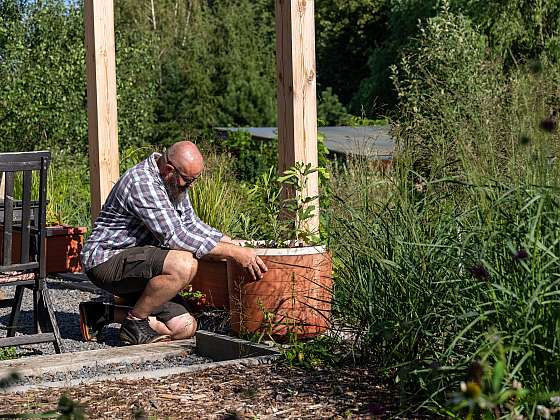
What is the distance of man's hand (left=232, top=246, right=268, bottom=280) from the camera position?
4.55 metres

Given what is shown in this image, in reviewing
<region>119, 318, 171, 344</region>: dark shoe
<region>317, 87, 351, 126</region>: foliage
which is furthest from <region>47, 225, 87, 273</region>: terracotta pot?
<region>317, 87, 351, 126</region>: foliage

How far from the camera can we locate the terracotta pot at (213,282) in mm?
5711

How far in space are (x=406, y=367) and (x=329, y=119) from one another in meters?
26.0

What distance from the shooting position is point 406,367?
343 centimetres

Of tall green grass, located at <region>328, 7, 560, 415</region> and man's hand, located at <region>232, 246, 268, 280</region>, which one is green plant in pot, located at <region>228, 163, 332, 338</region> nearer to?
man's hand, located at <region>232, 246, 268, 280</region>

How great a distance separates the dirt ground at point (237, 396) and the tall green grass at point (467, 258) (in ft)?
0.51

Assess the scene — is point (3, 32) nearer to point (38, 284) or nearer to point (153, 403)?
point (38, 284)

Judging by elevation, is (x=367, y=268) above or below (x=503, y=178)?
below

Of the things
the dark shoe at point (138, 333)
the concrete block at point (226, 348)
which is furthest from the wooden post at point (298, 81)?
the dark shoe at point (138, 333)

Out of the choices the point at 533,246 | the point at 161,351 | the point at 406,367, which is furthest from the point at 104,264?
the point at 533,246

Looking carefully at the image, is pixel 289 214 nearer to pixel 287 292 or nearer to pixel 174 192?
pixel 174 192

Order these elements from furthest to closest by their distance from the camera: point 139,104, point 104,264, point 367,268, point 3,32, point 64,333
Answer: point 139,104, point 3,32, point 64,333, point 104,264, point 367,268

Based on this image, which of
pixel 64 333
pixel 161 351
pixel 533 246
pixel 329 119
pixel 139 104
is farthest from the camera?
pixel 329 119

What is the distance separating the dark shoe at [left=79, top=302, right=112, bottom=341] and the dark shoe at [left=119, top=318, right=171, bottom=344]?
292 millimetres
